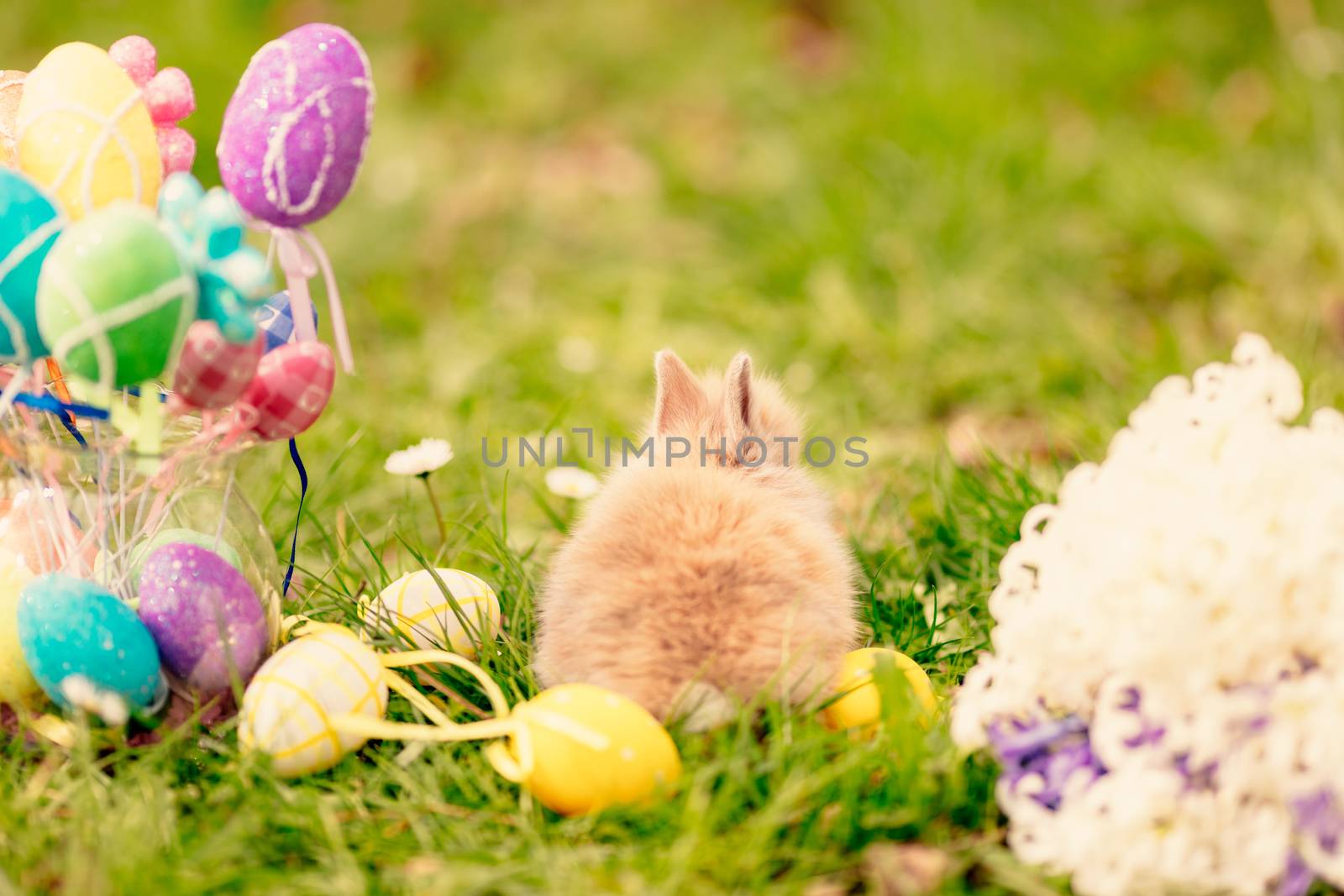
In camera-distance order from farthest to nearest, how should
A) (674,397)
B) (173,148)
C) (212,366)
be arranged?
1. (674,397)
2. (173,148)
3. (212,366)

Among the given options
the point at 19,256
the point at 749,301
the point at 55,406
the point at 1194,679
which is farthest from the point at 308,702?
the point at 749,301

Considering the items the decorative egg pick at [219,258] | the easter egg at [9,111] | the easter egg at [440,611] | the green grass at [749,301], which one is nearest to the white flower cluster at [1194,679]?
the green grass at [749,301]

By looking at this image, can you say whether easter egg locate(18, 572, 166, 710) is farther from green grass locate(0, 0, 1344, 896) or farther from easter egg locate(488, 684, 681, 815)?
easter egg locate(488, 684, 681, 815)

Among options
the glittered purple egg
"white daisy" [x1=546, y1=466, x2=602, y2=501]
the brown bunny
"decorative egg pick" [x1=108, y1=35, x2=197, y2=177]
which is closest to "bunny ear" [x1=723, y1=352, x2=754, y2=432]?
the brown bunny

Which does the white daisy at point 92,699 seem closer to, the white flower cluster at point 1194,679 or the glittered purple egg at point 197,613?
the glittered purple egg at point 197,613

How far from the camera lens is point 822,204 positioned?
4.32 metres

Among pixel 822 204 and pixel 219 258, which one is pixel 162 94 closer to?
pixel 219 258

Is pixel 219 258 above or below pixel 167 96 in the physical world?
below

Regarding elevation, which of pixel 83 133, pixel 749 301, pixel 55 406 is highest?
pixel 83 133

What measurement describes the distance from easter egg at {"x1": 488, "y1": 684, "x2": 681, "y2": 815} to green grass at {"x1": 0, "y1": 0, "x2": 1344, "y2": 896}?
40 mm

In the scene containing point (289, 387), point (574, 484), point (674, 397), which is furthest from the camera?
point (574, 484)

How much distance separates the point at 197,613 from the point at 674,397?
804mm

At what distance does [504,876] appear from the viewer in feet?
4.91

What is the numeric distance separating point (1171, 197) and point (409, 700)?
3424 mm
